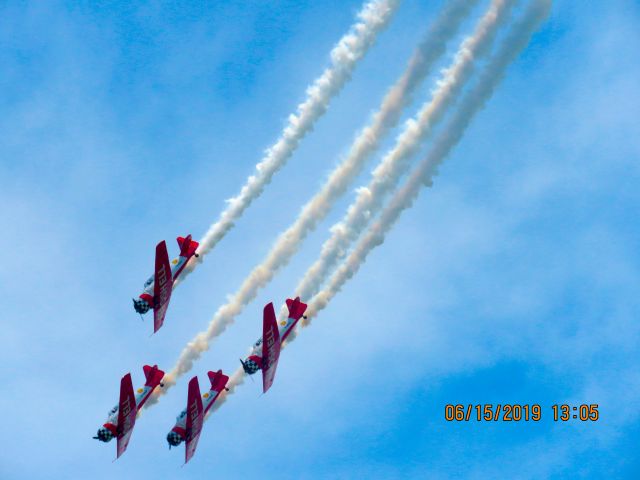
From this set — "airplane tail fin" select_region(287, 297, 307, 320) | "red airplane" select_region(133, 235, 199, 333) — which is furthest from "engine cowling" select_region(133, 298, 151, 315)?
"airplane tail fin" select_region(287, 297, 307, 320)

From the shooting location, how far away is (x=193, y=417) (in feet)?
213

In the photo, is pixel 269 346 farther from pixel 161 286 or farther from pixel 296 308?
pixel 161 286

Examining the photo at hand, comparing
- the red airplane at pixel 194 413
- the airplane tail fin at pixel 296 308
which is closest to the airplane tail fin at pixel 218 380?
the red airplane at pixel 194 413

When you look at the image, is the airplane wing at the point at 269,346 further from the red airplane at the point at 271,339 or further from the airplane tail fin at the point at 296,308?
the airplane tail fin at the point at 296,308

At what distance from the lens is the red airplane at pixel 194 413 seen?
64812mm

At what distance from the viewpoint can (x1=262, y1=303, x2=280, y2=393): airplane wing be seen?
62219 millimetres

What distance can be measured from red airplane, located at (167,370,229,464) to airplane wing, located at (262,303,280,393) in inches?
134

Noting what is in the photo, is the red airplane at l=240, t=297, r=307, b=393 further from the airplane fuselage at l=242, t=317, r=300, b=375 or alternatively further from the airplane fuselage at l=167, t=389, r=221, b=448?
the airplane fuselage at l=167, t=389, r=221, b=448

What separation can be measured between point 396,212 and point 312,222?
4.94 m

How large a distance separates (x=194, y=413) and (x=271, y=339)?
21.3ft

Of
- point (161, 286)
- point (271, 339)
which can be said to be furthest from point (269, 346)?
point (161, 286)

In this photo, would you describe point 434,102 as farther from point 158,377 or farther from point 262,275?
point 158,377

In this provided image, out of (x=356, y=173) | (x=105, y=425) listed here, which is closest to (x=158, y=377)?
(x=105, y=425)

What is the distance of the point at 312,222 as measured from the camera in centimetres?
5834
